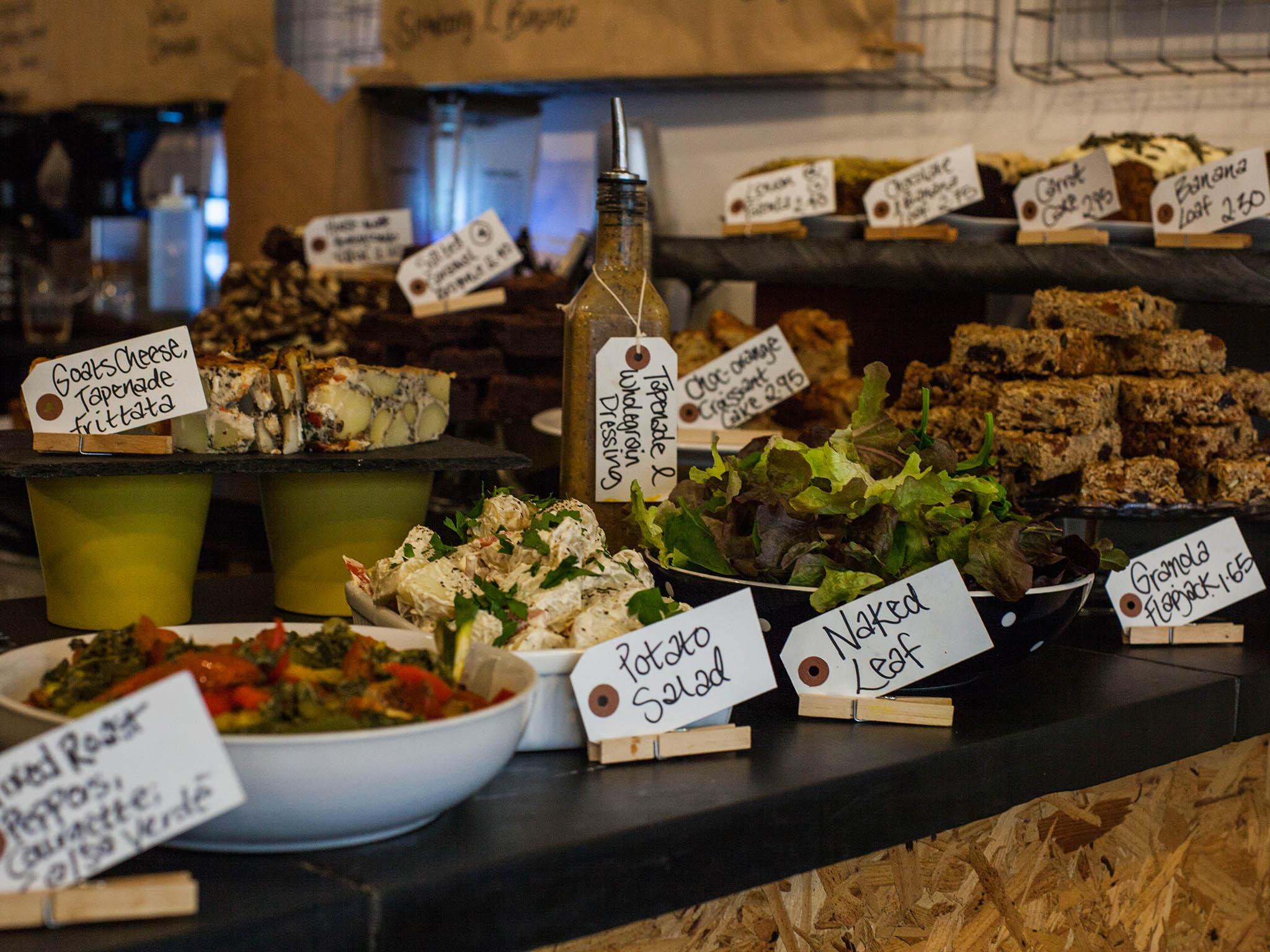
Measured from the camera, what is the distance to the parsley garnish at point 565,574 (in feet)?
3.89

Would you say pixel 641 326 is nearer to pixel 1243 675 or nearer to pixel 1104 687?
pixel 1104 687

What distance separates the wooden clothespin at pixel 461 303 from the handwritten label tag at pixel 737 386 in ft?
2.77

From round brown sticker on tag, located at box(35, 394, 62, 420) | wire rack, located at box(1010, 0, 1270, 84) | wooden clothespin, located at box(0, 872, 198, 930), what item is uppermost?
wire rack, located at box(1010, 0, 1270, 84)

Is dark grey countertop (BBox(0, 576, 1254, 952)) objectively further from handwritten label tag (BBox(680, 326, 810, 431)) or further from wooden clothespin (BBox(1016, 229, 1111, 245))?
wooden clothespin (BBox(1016, 229, 1111, 245))

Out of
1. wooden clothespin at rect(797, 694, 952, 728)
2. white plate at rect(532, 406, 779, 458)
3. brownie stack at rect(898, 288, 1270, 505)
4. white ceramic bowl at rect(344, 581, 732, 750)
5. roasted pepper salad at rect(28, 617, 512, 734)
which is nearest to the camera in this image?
roasted pepper salad at rect(28, 617, 512, 734)

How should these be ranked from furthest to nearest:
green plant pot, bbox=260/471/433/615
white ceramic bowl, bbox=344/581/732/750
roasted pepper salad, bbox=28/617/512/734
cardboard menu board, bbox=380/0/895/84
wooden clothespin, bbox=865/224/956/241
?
1. cardboard menu board, bbox=380/0/895/84
2. wooden clothespin, bbox=865/224/956/241
3. green plant pot, bbox=260/471/433/615
4. white ceramic bowl, bbox=344/581/732/750
5. roasted pepper salad, bbox=28/617/512/734

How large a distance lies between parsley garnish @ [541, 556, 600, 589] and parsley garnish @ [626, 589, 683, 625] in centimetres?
5

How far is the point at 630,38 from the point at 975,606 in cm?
246

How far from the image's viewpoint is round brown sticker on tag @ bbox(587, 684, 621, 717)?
44.4 inches

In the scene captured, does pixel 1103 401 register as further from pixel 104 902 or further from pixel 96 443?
pixel 104 902

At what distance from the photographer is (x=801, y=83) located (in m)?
3.31

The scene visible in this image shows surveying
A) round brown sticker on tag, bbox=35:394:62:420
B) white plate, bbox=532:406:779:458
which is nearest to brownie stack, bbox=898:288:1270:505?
white plate, bbox=532:406:779:458

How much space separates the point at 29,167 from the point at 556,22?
2485mm

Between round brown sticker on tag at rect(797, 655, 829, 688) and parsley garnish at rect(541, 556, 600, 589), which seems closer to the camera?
parsley garnish at rect(541, 556, 600, 589)
